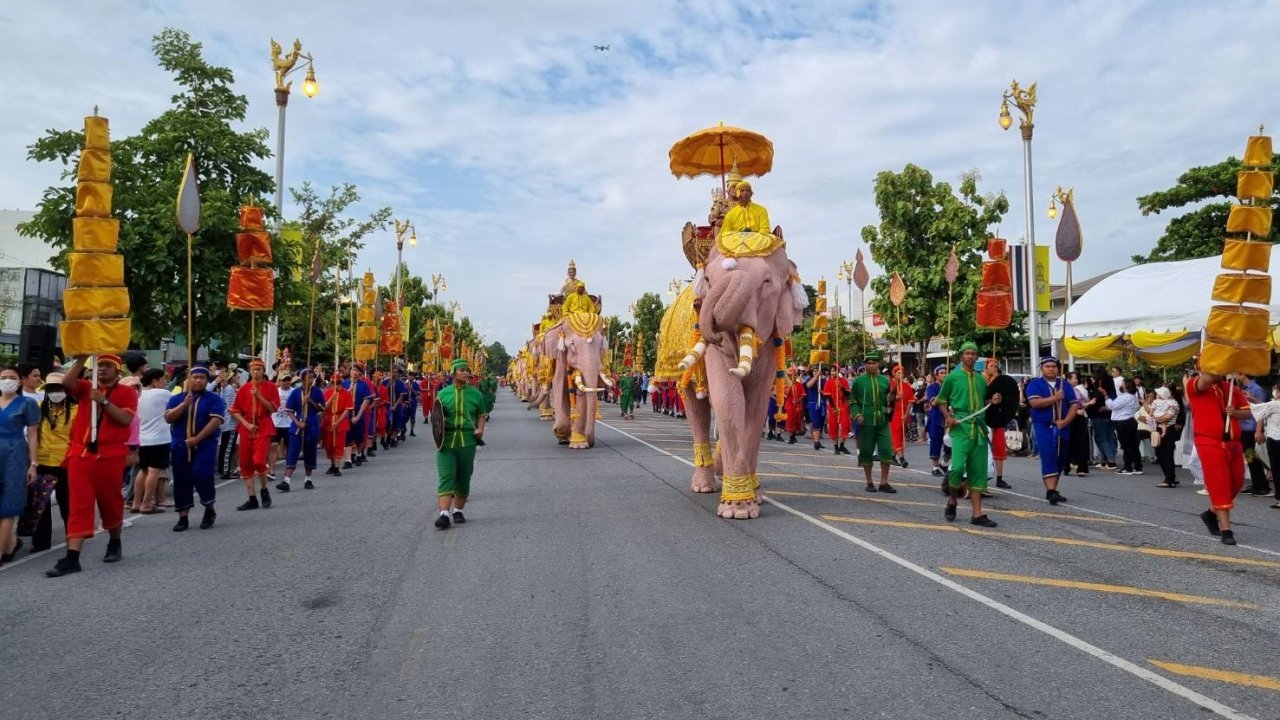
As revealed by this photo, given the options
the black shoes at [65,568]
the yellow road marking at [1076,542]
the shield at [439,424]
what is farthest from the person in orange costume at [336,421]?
the yellow road marking at [1076,542]

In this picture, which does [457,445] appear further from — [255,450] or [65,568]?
[65,568]

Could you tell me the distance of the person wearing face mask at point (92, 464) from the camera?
693cm

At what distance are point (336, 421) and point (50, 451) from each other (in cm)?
626

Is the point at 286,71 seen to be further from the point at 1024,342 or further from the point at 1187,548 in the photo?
the point at 1024,342

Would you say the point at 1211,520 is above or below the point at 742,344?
below

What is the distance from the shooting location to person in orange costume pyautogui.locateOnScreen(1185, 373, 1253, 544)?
793 cm

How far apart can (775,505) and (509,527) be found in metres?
3.10

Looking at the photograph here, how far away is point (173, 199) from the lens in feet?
47.6

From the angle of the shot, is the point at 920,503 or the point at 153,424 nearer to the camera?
the point at 153,424

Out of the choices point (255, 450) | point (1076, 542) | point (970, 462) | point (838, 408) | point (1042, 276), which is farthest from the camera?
point (1042, 276)

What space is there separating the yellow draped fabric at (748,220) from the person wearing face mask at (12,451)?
22.4ft

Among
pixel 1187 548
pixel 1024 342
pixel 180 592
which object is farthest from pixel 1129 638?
pixel 1024 342

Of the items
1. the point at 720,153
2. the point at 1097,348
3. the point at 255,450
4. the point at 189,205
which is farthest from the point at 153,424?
the point at 1097,348

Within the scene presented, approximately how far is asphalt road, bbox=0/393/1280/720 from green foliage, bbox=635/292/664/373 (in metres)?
54.6
